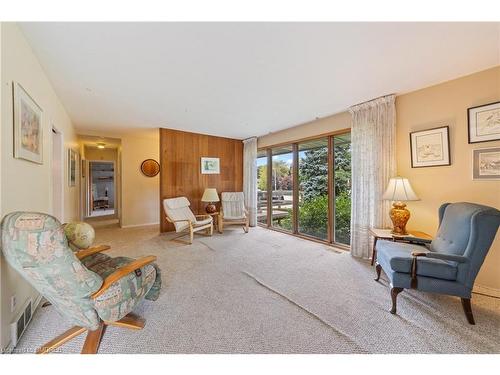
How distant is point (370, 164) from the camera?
9.21 ft

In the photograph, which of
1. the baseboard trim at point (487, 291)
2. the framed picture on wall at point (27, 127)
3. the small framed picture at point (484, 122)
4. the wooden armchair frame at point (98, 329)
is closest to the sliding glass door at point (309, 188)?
the small framed picture at point (484, 122)

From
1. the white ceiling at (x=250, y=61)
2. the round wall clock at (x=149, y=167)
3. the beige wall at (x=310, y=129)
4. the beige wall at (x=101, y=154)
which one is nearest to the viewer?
the white ceiling at (x=250, y=61)

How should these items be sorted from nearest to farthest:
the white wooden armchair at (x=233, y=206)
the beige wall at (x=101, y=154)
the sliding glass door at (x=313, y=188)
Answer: the sliding glass door at (x=313, y=188) → the white wooden armchair at (x=233, y=206) → the beige wall at (x=101, y=154)

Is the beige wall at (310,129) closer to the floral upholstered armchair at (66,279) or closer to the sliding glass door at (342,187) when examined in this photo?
the sliding glass door at (342,187)

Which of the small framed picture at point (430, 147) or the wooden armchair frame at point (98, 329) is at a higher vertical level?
the small framed picture at point (430, 147)

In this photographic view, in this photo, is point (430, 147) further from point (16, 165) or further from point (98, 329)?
point (16, 165)

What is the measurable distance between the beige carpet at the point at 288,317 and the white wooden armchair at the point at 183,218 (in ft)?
3.41

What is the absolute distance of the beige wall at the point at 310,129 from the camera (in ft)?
10.7

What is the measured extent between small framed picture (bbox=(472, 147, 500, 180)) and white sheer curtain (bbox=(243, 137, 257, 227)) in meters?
3.69

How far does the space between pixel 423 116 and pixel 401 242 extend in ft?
5.12

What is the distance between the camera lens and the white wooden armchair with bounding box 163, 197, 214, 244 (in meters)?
3.72

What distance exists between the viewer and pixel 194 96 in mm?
2713

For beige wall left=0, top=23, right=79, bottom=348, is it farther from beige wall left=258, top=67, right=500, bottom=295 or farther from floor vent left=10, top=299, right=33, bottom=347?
beige wall left=258, top=67, right=500, bottom=295
